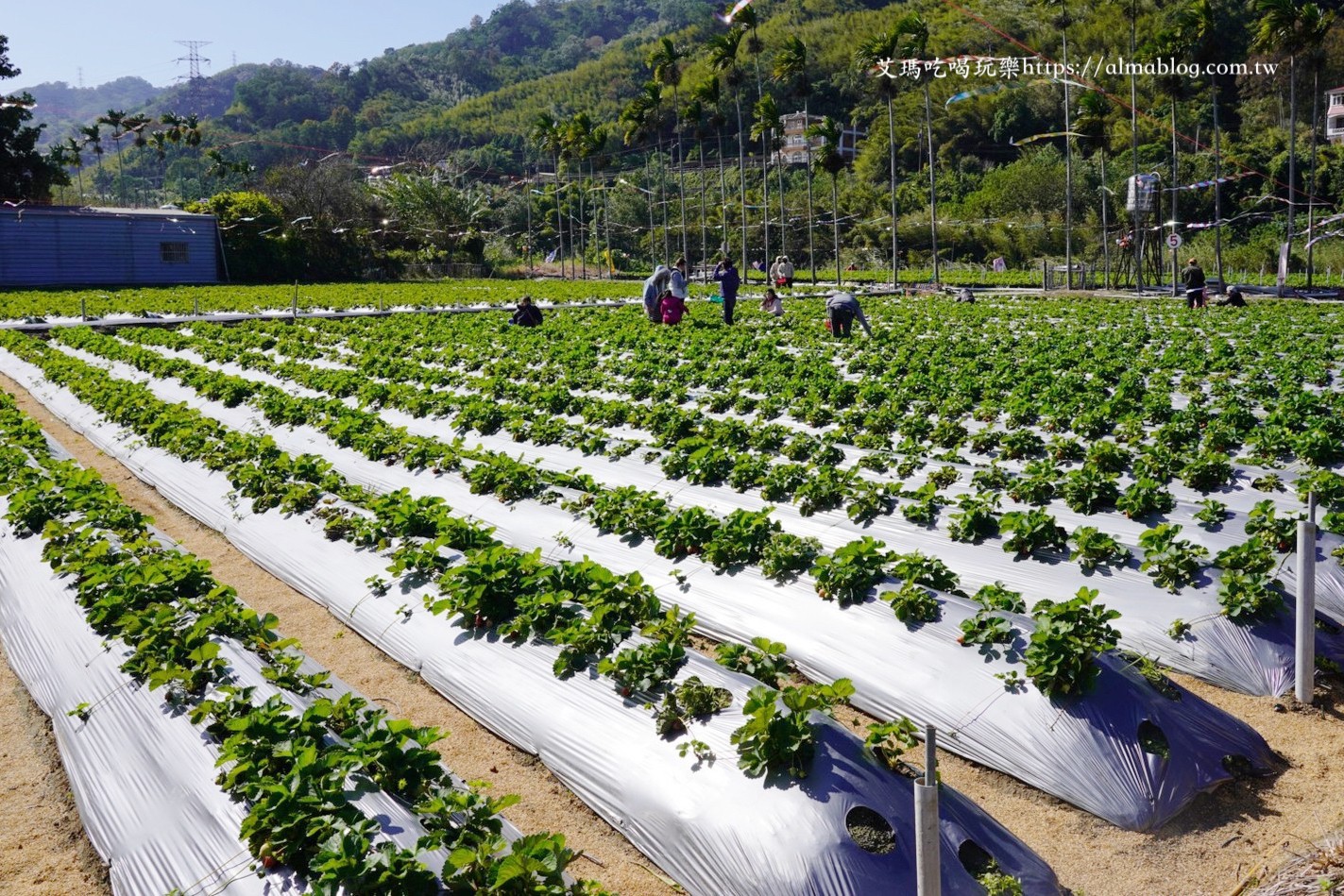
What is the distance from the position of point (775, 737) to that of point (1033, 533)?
407 cm

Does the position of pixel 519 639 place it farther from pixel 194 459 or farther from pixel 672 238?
pixel 672 238

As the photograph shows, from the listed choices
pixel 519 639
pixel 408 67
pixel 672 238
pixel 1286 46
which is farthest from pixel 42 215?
pixel 408 67

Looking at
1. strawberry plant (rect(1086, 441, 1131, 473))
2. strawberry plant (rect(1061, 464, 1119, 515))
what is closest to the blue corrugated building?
strawberry plant (rect(1086, 441, 1131, 473))

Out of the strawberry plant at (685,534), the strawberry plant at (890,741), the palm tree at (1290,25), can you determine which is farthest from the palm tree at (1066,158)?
the strawberry plant at (890,741)

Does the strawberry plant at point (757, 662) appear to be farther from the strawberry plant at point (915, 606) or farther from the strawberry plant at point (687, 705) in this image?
the strawberry plant at point (915, 606)

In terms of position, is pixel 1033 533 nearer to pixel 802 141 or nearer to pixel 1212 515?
pixel 1212 515

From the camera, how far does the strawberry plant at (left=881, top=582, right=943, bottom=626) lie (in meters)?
7.39

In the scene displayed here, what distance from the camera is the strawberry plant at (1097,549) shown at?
8328mm

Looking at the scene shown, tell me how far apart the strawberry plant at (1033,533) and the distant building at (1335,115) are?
72.9 meters

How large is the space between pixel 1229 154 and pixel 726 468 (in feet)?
190

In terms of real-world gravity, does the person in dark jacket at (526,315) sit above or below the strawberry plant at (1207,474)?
above

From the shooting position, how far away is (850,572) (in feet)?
25.5

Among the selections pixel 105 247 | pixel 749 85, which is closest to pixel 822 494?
pixel 105 247

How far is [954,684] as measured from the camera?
6.82 metres
